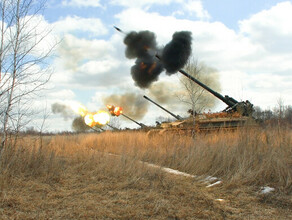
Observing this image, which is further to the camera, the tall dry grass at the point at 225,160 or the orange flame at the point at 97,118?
the orange flame at the point at 97,118

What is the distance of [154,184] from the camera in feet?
18.3

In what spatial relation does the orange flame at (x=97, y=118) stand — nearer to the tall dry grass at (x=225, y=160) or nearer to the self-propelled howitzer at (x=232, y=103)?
the self-propelled howitzer at (x=232, y=103)

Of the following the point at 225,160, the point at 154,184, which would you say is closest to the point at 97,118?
the point at 225,160

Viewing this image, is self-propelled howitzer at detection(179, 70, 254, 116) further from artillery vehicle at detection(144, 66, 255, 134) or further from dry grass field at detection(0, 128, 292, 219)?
dry grass field at detection(0, 128, 292, 219)

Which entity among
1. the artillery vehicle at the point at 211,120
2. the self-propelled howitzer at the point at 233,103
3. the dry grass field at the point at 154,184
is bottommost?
the dry grass field at the point at 154,184

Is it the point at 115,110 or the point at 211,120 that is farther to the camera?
the point at 115,110

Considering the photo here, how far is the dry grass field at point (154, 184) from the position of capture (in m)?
4.20

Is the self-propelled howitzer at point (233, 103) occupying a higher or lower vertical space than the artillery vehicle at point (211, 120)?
higher

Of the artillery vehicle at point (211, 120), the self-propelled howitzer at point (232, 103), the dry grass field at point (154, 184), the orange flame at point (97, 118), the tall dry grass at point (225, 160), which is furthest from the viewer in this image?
the orange flame at point (97, 118)

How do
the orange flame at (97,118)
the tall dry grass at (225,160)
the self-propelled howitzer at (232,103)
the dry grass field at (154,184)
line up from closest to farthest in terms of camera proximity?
the dry grass field at (154,184), the tall dry grass at (225,160), the self-propelled howitzer at (232,103), the orange flame at (97,118)

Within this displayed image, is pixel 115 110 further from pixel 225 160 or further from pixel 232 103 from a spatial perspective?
pixel 225 160

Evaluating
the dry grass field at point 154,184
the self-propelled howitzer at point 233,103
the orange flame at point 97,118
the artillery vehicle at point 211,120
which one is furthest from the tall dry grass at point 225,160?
the orange flame at point 97,118

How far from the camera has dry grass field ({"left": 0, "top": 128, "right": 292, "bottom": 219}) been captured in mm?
4203

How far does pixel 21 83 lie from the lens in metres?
6.50
